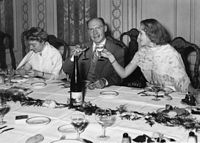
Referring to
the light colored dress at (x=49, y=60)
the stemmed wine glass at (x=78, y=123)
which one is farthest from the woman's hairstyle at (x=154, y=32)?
the stemmed wine glass at (x=78, y=123)

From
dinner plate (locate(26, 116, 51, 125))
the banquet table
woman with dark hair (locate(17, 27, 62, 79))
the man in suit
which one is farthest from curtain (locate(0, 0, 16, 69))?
dinner plate (locate(26, 116, 51, 125))

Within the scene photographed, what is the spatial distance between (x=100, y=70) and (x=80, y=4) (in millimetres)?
1811

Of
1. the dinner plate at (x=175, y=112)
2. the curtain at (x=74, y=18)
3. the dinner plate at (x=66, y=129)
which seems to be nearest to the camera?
the dinner plate at (x=66, y=129)

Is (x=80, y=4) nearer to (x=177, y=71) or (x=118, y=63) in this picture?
(x=118, y=63)

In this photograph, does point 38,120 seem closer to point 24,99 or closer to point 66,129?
point 66,129

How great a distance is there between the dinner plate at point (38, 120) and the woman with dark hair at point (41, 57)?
130 cm

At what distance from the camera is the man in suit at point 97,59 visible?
3.10m

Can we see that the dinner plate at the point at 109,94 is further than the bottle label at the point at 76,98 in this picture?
Yes

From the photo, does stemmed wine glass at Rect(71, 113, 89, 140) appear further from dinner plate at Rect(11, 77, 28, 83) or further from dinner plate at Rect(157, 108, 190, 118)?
dinner plate at Rect(11, 77, 28, 83)

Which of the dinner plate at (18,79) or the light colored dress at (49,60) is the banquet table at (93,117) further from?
the light colored dress at (49,60)

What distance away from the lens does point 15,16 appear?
521 centimetres

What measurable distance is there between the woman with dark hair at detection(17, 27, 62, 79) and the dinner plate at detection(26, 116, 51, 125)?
1.30 meters

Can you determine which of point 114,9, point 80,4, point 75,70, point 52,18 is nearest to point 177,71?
point 75,70

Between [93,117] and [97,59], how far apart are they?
4.50 ft
